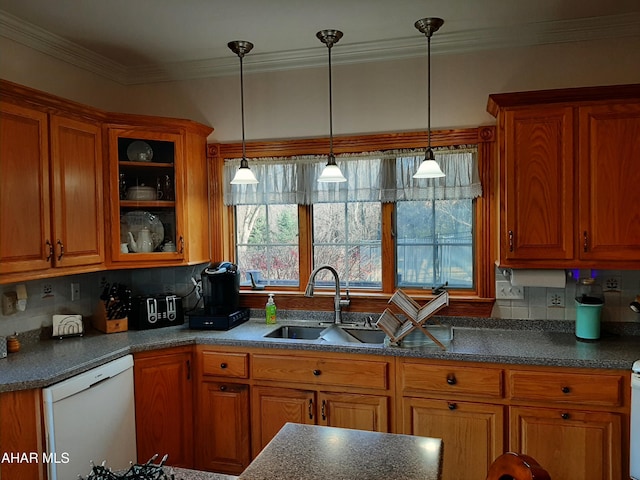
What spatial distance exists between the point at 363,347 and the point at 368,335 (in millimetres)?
440

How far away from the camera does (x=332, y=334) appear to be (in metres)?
2.93

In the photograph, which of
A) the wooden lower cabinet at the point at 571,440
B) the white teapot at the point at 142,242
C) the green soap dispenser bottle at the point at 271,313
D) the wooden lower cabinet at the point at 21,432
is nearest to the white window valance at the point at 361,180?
the white teapot at the point at 142,242

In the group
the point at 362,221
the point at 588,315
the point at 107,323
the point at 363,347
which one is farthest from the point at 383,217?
the point at 107,323

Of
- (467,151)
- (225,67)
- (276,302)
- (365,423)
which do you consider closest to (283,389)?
(365,423)

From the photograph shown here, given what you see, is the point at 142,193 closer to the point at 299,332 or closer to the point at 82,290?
the point at 82,290

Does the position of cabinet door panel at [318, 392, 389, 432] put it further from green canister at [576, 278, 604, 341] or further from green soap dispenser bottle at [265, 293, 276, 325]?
green canister at [576, 278, 604, 341]

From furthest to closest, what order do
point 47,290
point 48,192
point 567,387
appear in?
point 47,290 → point 48,192 → point 567,387

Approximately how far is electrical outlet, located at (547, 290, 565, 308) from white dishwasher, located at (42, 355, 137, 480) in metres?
2.38

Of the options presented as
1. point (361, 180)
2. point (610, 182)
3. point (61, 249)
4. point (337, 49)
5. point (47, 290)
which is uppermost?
point (337, 49)

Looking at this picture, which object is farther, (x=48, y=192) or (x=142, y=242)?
(x=142, y=242)

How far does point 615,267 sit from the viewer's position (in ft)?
7.95

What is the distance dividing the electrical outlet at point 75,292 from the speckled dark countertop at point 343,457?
213 centimetres

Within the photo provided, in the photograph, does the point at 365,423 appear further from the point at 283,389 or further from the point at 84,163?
the point at 84,163

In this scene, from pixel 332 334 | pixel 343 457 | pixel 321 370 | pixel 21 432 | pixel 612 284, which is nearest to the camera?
pixel 343 457
